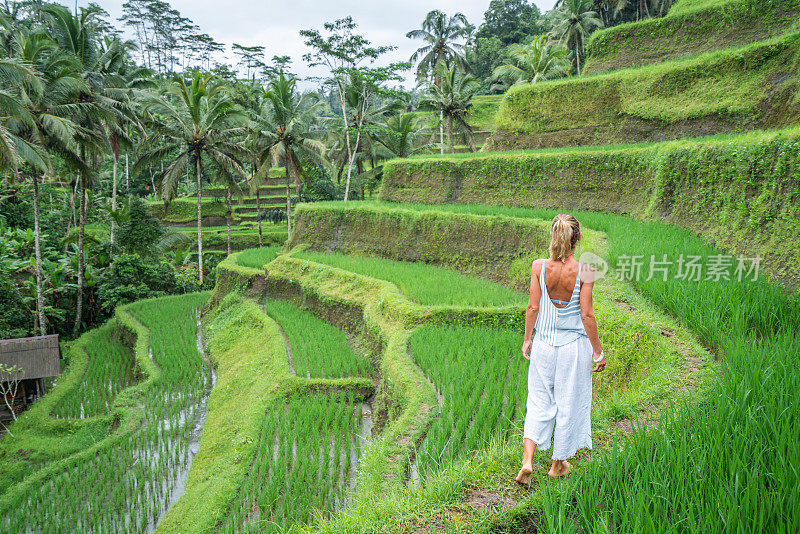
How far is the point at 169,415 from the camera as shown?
25.1 ft

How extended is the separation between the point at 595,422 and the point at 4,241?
16.4m

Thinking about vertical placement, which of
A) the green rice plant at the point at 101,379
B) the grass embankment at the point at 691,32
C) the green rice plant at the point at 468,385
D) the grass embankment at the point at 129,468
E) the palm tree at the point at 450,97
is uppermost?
the palm tree at the point at 450,97

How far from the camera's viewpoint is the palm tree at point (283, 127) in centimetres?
1769

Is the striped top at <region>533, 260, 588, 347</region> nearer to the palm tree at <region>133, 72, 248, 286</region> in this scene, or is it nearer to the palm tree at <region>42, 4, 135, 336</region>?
the palm tree at <region>42, 4, 135, 336</region>

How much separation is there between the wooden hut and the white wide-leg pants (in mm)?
10279

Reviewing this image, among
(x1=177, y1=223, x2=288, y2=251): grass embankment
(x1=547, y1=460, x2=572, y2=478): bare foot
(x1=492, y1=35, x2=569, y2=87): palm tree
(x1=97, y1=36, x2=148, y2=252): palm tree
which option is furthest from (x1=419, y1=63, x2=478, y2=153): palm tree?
(x1=547, y1=460, x2=572, y2=478): bare foot

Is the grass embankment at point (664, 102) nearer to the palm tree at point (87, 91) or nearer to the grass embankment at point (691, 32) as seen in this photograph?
the grass embankment at point (691, 32)

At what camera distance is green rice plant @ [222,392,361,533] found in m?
4.04

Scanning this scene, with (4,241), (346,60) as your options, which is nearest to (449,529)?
(4,241)

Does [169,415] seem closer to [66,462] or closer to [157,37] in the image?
[66,462]

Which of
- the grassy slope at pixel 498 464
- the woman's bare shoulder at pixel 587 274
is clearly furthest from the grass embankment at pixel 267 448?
the woman's bare shoulder at pixel 587 274

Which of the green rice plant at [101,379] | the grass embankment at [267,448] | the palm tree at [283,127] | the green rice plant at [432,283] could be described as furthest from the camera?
the palm tree at [283,127]

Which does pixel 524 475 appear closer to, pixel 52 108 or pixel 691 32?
pixel 691 32

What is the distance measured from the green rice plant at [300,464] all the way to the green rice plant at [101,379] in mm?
5183
